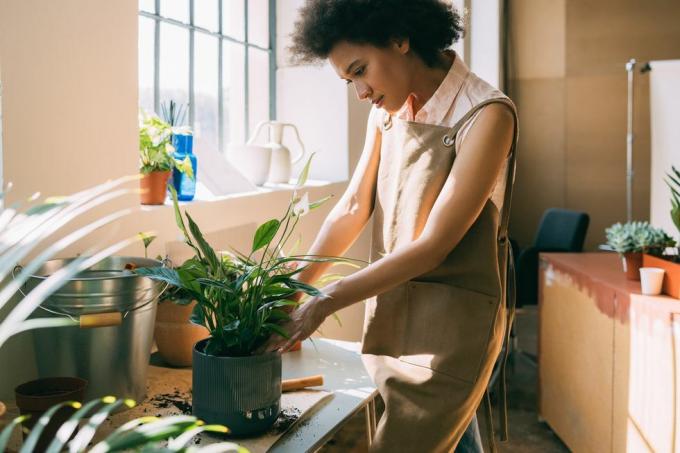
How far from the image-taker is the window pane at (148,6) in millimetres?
2436

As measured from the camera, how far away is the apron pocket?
4.70 ft

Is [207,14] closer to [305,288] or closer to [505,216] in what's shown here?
[505,216]

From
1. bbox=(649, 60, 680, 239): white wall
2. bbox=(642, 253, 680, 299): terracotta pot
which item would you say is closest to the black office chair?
bbox=(649, 60, 680, 239): white wall

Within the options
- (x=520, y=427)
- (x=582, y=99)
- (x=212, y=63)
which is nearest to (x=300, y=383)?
(x=212, y=63)

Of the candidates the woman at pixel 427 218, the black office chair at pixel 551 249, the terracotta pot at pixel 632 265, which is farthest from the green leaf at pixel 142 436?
A: the black office chair at pixel 551 249

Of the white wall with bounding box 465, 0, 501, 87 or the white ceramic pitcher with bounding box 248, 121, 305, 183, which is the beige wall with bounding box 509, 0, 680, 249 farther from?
the white ceramic pitcher with bounding box 248, 121, 305, 183

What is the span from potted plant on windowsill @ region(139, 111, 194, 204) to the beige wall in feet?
15.2

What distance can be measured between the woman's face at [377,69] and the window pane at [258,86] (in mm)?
1654

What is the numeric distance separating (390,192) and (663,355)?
127 centimetres

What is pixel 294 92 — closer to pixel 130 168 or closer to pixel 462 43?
pixel 130 168

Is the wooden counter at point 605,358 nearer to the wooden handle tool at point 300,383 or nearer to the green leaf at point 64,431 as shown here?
the wooden handle tool at point 300,383

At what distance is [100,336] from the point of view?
1.31 metres

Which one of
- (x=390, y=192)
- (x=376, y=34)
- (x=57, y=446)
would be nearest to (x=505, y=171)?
(x=390, y=192)

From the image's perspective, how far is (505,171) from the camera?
1.48m
